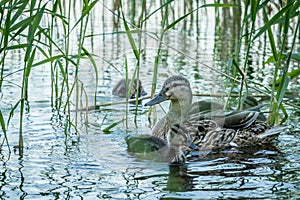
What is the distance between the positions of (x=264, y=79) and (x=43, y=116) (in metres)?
2.77

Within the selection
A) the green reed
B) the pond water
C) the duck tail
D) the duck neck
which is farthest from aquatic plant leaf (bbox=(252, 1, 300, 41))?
the duck neck

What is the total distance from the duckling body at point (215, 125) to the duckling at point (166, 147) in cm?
43

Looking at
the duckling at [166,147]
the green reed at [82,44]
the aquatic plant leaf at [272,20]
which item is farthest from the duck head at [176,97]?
the aquatic plant leaf at [272,20]

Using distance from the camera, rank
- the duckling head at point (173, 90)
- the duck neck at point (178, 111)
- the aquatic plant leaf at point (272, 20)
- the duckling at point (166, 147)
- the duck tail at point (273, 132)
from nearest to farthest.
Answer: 1. the aquatic plant leaf at point (272, 20)
2. the duckling at point (166, 147)
3. the duck tail at point (273, 132)
4. the duckling head at point (173, 90)
5. the duck neck at point (178, 111)

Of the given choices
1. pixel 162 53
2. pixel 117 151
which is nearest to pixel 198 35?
pixel 162 53

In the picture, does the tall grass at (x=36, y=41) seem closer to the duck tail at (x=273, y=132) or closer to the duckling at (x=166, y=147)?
the duckling at (x=166, y=147)

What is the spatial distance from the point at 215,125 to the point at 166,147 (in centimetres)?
79

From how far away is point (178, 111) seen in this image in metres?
6.06

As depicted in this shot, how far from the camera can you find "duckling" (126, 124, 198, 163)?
4.99 m

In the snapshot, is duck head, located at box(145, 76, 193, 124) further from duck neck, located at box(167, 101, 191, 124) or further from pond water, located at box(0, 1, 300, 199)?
pond water, located at box(0, 1, 300, 199)

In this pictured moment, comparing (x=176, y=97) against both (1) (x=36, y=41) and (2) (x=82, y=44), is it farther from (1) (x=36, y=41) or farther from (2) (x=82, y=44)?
(1) (x=36, y=41)

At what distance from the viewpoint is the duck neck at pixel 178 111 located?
6.02m

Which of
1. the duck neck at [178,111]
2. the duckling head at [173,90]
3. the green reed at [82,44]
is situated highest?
the green reed at [82,44]

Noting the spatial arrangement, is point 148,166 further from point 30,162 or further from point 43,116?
point 43,116
